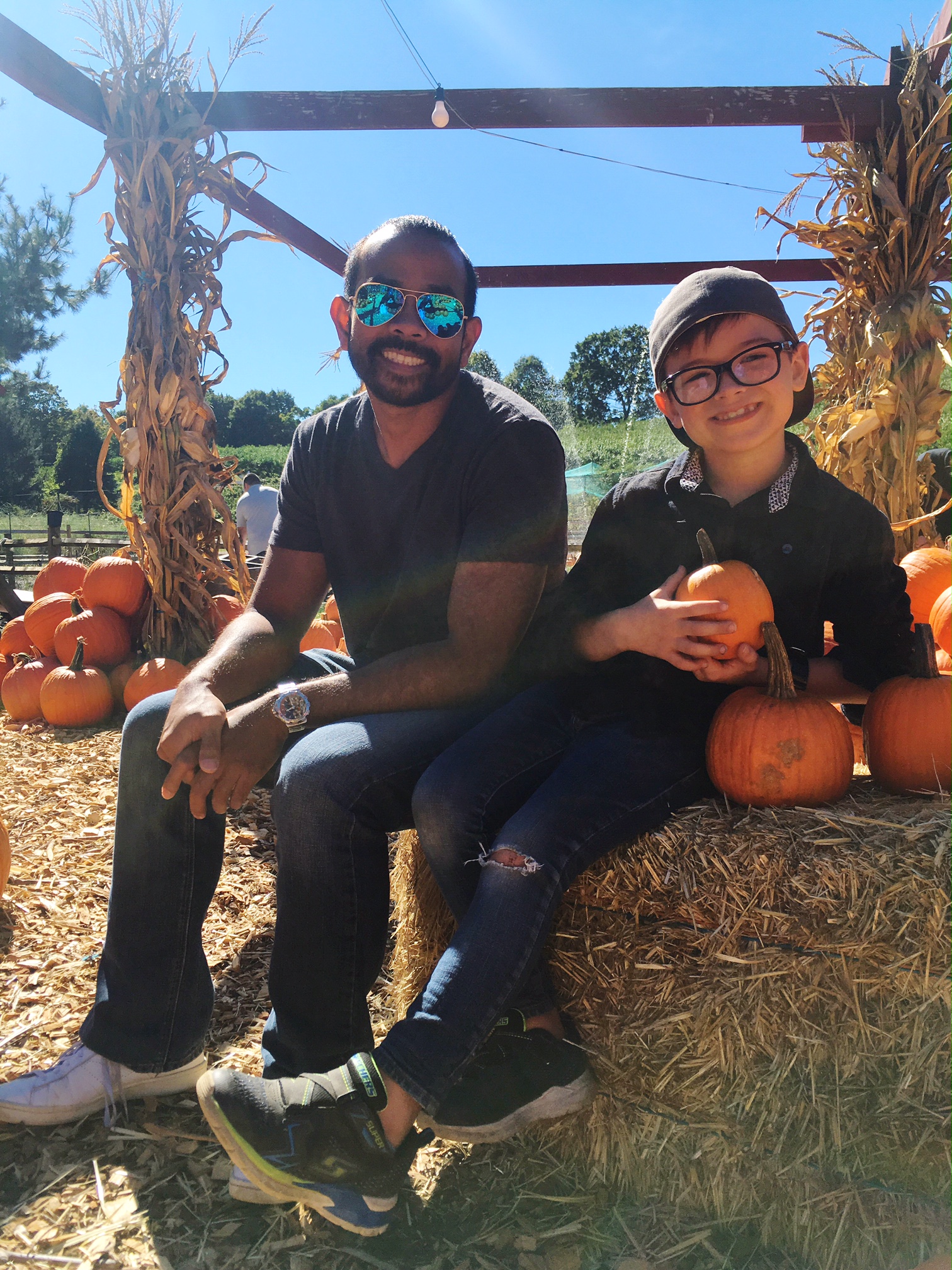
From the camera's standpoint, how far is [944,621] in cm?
248

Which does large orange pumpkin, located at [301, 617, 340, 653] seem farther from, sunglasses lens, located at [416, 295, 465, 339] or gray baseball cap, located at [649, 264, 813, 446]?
gray baseball cap, located at [649, 264, 813, 446]

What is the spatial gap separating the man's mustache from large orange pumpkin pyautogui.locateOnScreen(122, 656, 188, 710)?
2621 mm

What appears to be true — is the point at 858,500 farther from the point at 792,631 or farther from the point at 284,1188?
the point at 284,1188

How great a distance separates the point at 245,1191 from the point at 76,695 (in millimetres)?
3354

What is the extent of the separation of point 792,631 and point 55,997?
1.98 metres

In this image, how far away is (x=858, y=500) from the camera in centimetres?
181

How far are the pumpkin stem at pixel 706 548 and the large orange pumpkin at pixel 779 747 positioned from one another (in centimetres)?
17

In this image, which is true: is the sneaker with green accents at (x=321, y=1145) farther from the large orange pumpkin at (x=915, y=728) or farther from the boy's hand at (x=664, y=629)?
the large orange pumpkin at (x=915, y=728)

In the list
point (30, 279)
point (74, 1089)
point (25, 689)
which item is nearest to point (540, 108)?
point (25, 689)

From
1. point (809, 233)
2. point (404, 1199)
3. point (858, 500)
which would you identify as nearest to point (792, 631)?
point (858, 500)

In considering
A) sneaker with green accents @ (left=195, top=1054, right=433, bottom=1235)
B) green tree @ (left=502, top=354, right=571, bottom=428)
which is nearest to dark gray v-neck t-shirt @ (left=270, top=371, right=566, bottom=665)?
sneaker with green accents @ (left=195, top=1054, right=433, bottom=1235)

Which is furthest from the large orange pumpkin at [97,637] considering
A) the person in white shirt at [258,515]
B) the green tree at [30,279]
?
the green tree at [30,279]

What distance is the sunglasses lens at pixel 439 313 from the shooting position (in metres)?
1.95

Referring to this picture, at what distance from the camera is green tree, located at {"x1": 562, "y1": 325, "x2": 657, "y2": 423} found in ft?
176
